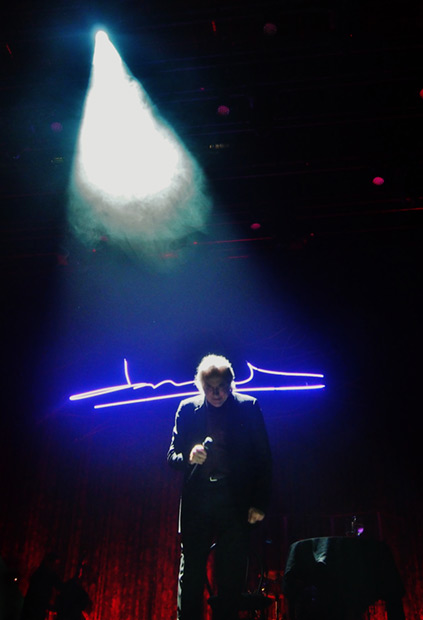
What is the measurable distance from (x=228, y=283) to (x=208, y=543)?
4438 mm

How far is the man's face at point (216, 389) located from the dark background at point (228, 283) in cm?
286

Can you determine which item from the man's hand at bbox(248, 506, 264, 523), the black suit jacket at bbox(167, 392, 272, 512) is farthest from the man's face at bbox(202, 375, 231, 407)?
the man's hand at bbox(248, 506, 264, 523)

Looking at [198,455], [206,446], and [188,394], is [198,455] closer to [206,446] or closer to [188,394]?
[206,446]

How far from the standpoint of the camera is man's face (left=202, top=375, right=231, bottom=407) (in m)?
2.79

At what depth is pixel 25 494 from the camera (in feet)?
18.8

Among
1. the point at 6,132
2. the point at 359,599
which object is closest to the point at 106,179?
the point at 6,132

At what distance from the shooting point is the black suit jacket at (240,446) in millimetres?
2627

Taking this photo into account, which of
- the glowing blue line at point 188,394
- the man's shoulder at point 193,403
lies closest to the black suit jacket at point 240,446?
the man's shoulder at point 193,403

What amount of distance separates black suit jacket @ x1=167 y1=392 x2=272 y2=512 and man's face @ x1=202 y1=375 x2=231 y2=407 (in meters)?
0.06

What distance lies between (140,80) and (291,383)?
349 cm

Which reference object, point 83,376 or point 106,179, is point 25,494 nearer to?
point 83,376
